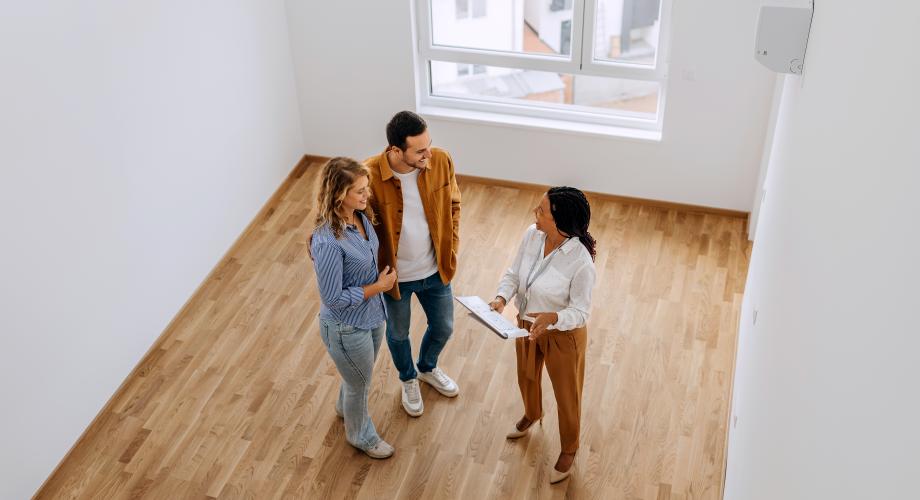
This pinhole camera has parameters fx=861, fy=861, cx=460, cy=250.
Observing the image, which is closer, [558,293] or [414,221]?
[558,293]

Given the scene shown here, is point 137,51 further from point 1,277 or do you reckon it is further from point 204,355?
point 204,355

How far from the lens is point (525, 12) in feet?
18.3

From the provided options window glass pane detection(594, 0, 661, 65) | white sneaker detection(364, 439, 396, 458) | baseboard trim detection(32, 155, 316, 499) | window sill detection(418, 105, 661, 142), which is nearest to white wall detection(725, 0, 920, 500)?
white sneaker detection(364, 439, 396, 458)

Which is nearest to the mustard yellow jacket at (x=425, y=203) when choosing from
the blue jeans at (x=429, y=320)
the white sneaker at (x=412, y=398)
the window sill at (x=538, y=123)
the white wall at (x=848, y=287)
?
the blue jeans at (x=429, y=320)

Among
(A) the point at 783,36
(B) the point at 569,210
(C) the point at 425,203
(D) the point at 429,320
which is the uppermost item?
(A) the point at 783,36

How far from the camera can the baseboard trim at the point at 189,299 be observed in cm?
428

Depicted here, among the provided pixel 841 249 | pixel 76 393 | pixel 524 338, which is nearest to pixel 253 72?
pixel 76 393

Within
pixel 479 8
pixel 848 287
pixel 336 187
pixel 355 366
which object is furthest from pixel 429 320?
pixel 848 287

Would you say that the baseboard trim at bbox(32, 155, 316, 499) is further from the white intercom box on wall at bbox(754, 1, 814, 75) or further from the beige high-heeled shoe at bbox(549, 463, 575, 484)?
the white intercom box on wall at bbox(754, 1, 814, 75)

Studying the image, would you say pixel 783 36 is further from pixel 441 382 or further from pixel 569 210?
pixel 441 382

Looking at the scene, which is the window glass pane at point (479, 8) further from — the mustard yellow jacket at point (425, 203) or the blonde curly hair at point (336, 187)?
the blonde curly hair at point (336, 187)

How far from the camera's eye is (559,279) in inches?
134

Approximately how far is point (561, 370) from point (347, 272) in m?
0.99

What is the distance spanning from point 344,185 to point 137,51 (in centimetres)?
185
